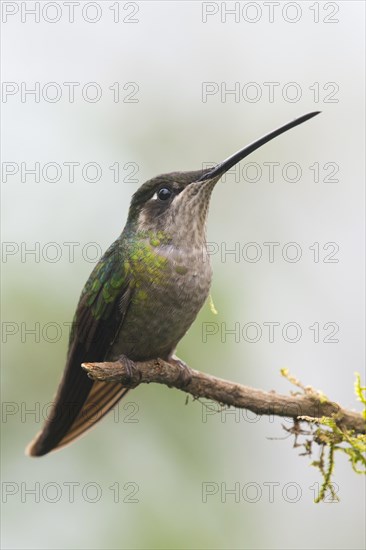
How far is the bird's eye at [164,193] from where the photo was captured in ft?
17.7

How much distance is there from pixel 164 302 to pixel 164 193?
859 millimetres

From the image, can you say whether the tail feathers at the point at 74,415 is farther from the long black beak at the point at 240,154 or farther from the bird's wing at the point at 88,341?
the long black beak at the point at 240,154

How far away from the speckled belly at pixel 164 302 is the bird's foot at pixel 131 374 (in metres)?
0.23

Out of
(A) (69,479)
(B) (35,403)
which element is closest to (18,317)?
(B) (35,403)

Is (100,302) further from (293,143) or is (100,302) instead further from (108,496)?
(293,143)

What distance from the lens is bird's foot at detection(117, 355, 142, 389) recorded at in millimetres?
4770

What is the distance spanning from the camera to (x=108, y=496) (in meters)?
7.06

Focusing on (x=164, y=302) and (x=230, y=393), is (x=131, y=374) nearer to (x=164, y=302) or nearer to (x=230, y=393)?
(x=164, y=302)

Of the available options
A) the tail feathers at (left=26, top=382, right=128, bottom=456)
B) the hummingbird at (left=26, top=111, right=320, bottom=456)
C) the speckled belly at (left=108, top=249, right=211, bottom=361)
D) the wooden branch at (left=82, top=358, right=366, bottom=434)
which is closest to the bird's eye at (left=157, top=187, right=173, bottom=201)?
the hummingbird at (left=26, top=111, right=320, bottom=456)

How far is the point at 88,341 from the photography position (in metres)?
5.25

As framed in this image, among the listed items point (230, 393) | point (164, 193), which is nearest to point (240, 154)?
point (164, 193)

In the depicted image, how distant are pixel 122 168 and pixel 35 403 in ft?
9.87

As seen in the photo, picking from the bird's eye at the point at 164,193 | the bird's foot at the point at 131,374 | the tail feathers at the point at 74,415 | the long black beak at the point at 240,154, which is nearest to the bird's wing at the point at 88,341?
the tail feathers at the point at 74,415

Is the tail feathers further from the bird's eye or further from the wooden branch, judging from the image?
the bird's eye
